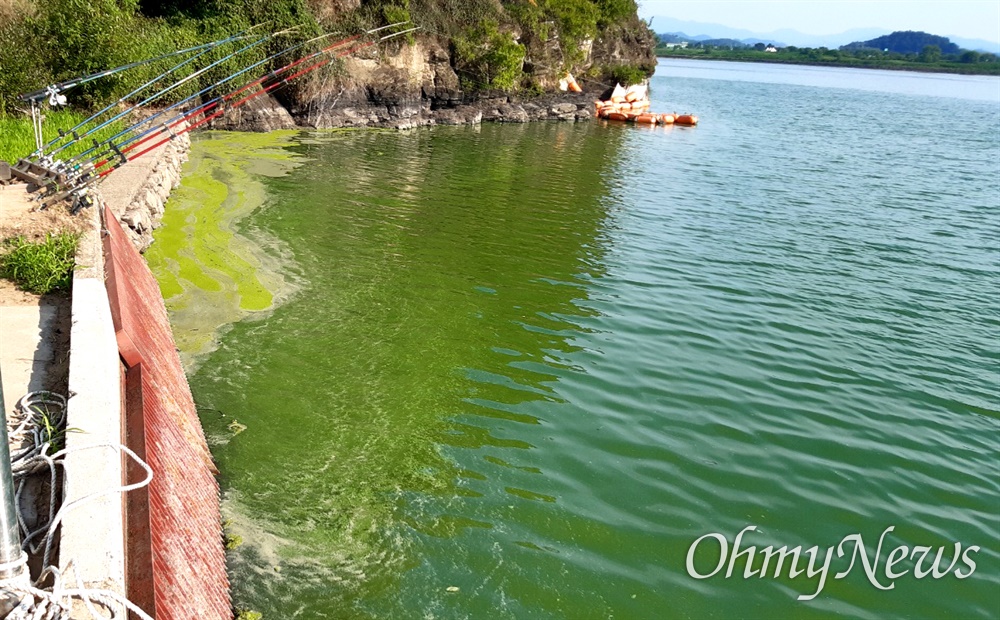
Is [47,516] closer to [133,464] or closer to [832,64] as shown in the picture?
[133,464]

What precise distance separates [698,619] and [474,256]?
27.4 feet

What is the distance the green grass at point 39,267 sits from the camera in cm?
618

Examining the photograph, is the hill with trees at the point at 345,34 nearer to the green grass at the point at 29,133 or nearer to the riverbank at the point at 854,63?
the green grass at the point at 29,133

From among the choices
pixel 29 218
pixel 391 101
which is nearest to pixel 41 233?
pixel 29 218

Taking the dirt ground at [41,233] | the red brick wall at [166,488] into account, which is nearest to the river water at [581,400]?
the red brick wall at [166,488]

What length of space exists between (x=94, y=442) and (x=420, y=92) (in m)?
28.1

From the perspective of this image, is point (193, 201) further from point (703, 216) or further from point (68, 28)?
point (703, 216)

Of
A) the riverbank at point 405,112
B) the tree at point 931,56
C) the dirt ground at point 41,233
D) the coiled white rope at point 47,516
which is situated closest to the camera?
the coiled white rope at point 47,516

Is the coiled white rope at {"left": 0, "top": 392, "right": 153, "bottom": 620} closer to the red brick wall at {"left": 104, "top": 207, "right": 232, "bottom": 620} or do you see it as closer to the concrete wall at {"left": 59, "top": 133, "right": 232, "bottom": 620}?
the concrete wall at {"left": 59, "top": 133, "right": 232, "bottom": 620}

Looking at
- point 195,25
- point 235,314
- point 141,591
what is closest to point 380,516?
point 141,591

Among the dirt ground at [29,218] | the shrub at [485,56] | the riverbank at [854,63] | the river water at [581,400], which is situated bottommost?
the river water at [581,400]

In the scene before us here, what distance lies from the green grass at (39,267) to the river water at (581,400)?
1666 mm

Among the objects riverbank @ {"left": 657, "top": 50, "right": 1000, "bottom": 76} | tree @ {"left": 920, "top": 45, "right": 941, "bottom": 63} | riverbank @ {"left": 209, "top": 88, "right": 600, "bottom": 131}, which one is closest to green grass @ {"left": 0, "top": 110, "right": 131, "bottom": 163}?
riverbank @ {"left": 209, "top": 88, "right": 600, "bottom": 131}

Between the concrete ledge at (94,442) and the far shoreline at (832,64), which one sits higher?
the far shoreline at (832,64)
